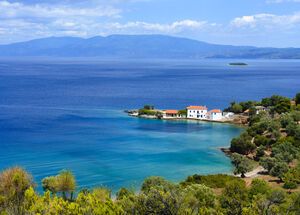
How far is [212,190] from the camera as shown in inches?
1069

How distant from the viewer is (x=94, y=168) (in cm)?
3766

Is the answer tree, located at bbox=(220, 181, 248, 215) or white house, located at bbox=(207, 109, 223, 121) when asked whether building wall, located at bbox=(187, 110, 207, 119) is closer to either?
white house, located at bbox=(207, 109, 223, 121)

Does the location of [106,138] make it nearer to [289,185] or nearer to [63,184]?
[63,184]

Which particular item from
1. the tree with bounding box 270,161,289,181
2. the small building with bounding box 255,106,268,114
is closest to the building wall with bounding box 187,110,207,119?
the small building with bounding box 255,106,268,114

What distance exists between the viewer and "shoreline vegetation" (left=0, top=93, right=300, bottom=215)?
1463cm

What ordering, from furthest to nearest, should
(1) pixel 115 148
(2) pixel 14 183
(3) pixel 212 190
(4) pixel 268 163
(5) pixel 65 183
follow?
(1) pixel 115 148 < (4) pixel 268 163 < (3) pixel 212 190 < (5) pixel 65 183 < (2) pixel 14 183

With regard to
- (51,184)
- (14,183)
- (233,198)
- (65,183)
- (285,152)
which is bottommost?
(285,152)

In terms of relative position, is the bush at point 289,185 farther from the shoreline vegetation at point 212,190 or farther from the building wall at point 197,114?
the building wall at point 197,114

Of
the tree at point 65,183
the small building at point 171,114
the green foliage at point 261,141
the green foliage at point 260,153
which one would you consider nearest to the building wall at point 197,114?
the small building at point 171,114

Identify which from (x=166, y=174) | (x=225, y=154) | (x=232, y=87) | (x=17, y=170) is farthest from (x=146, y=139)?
(x=232, y=87)

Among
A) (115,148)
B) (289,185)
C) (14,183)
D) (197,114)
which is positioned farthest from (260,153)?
(14,183)

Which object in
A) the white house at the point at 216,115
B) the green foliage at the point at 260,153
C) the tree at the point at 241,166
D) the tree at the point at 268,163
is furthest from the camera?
the white house at the point at 216,115

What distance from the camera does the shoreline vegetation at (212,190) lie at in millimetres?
14633

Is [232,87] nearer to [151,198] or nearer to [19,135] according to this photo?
[19,135]
